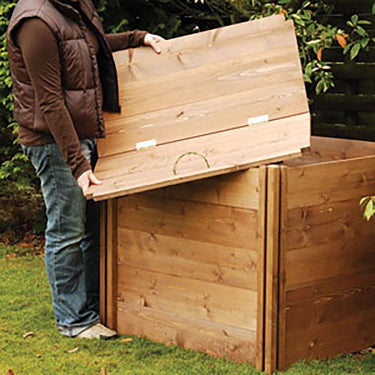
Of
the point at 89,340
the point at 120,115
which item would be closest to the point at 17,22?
the point at 120,115

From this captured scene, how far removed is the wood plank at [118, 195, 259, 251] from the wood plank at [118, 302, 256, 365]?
40cm

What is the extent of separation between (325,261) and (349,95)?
7.54 feet

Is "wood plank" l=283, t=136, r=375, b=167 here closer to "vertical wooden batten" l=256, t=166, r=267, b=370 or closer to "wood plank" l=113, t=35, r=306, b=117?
"wood plank" l=113, t=35, r=306, b=117

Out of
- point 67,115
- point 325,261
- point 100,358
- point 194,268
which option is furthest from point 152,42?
point 100,358

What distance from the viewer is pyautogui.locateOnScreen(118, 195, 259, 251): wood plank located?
375cm

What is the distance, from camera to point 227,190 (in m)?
3.78

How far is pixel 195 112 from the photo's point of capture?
4086mm

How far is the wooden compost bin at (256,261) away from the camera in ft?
12.1

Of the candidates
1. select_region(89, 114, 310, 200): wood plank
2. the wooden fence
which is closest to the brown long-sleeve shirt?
select_region(89, 114, 310, 200): wood plank

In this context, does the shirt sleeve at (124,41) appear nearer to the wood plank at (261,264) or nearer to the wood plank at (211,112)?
the wood plank at (211,112)

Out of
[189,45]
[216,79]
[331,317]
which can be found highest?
[189,45]

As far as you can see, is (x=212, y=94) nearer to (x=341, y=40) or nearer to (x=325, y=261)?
(x=341, y=40)

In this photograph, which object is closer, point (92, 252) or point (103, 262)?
point (103, 262)

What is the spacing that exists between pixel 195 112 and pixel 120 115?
1.34ft
